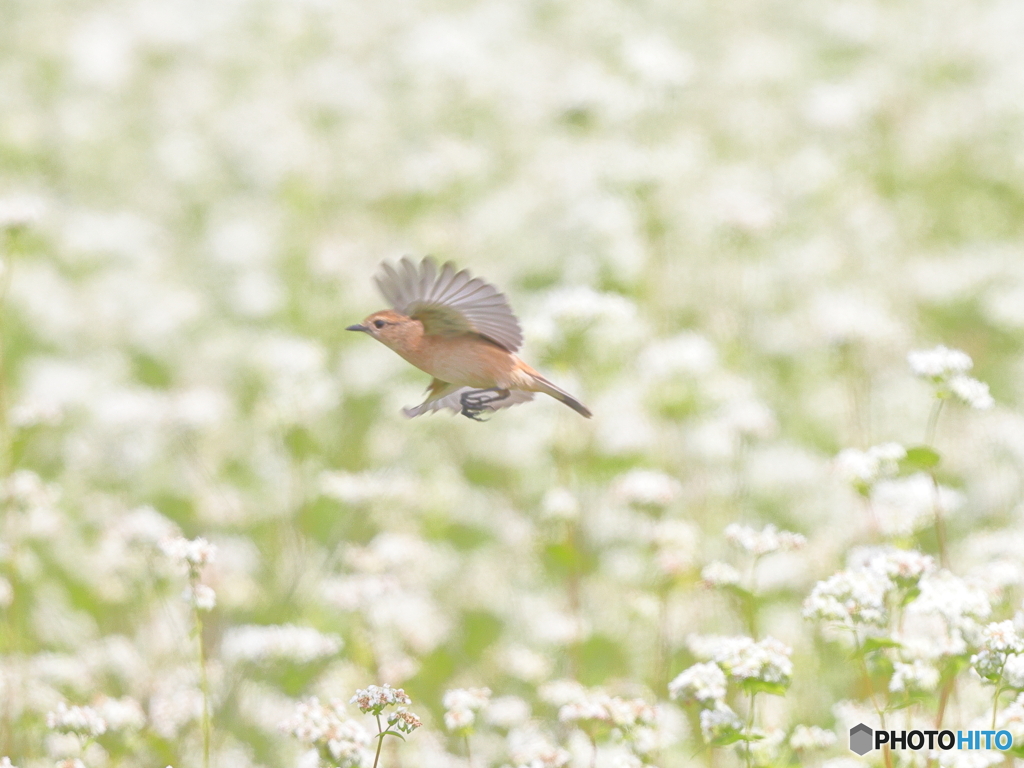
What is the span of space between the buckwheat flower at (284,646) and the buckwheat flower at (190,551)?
158 cm

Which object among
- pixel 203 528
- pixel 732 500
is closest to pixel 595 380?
pixel 732 500

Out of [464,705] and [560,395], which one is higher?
[560,395]

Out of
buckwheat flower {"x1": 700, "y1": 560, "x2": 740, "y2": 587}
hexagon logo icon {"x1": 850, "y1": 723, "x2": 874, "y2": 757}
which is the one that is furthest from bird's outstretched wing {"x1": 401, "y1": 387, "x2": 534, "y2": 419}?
hexagon logo icon {"x1": 850, "y1": 723, "x2": 874, "y2": 757}

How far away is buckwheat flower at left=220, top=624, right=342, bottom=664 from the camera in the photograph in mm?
5602

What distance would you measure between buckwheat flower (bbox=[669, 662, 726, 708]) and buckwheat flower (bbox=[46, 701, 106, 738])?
200 cm

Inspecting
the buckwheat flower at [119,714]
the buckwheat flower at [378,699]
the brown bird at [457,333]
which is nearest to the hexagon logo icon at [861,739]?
the brown bird at [457,333]

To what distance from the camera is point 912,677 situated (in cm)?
427

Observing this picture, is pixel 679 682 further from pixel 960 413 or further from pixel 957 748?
pixel 960 413

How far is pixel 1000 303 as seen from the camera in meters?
8.98

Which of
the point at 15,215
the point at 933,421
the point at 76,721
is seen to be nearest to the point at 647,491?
the point at 933,421

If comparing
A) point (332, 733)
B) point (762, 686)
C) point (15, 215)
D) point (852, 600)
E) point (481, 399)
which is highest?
point (15, 215)

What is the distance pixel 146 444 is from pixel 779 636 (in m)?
4.67

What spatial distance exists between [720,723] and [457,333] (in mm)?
1868

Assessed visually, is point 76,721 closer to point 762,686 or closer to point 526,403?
point 762,686
